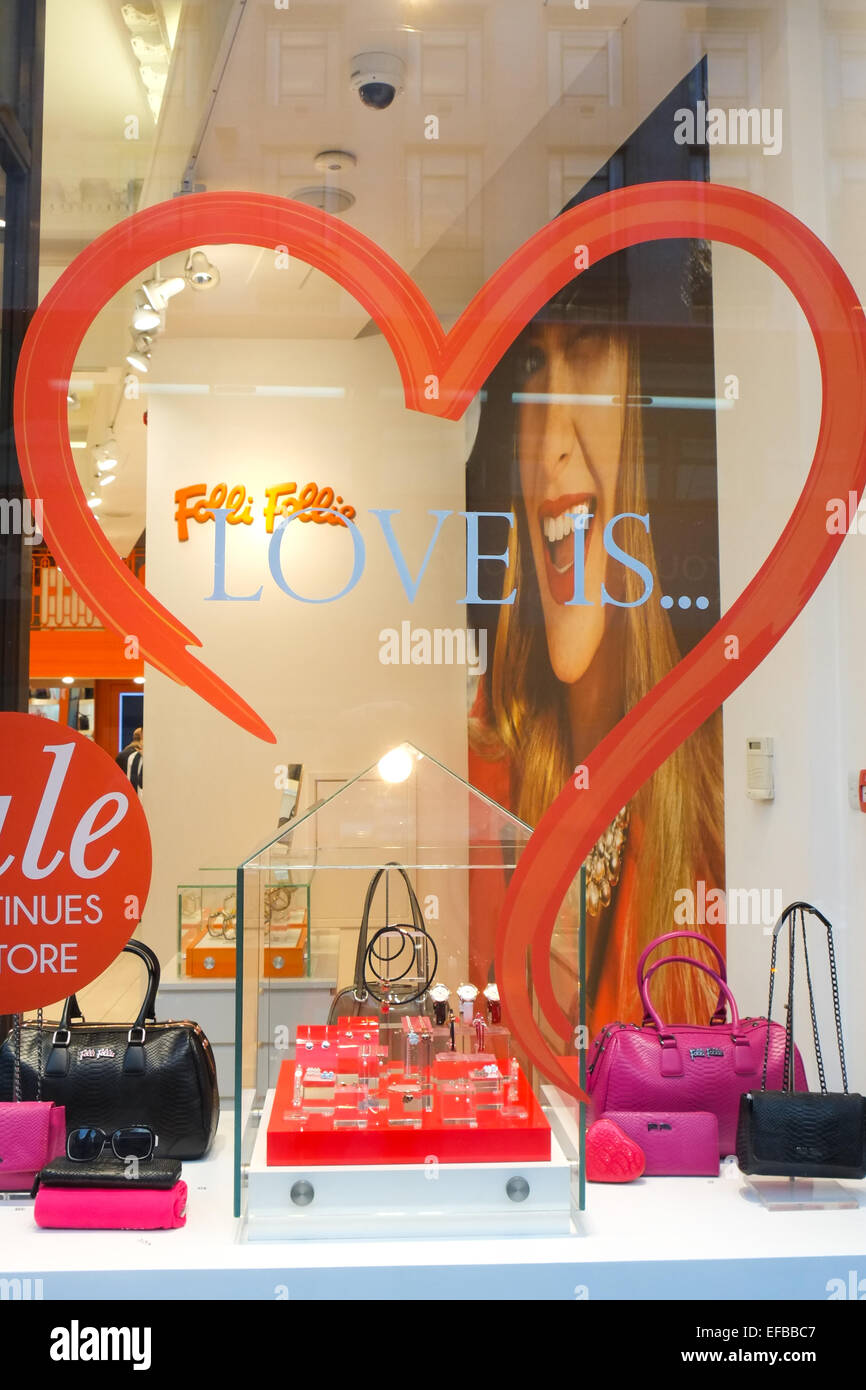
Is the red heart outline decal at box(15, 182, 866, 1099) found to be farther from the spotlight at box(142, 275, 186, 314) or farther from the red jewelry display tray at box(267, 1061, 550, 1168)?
the red jewelry display tray at box(267, 1061, 550, 1168)

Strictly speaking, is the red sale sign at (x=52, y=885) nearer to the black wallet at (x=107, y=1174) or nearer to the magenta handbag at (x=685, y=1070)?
the black wallet at (x=107, y=1174)

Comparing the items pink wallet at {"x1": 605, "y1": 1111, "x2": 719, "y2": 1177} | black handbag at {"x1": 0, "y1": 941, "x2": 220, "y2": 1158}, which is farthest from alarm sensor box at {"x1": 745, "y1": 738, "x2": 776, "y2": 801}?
black handbag at {"x1": 0, "y1": 941, "x2": 220, "y2": 1158}

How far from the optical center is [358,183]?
3.34 meters

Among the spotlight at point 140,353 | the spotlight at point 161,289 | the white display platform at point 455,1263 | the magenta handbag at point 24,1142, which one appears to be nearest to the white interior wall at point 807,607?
the white display platform at point 455,1263

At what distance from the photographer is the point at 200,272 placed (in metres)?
3.29

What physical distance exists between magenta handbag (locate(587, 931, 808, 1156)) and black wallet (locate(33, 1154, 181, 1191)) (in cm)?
99

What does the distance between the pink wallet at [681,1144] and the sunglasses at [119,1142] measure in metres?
1.02

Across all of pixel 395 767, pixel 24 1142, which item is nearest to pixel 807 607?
pixel 395 767

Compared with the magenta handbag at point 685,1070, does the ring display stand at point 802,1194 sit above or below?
below

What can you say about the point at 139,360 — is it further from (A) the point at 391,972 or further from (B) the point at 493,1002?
(B) the point at 493,1002

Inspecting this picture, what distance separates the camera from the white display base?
233 centimetres

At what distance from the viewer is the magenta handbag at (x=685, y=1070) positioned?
109 inches

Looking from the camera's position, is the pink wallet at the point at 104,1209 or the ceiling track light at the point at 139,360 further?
the ceiling track light at the point at 139,360

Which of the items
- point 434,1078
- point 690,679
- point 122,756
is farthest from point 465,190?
point 434,1078
